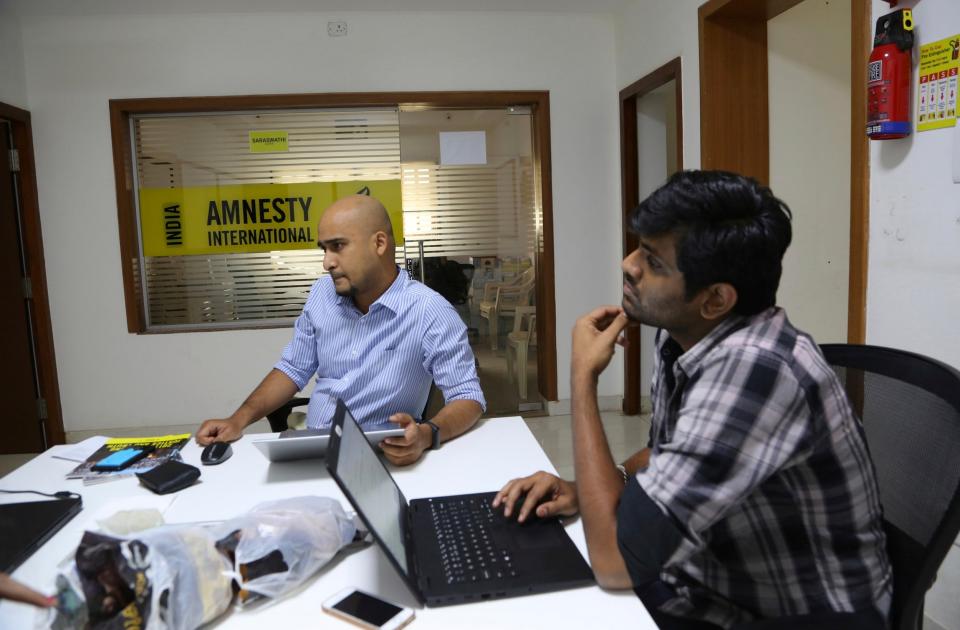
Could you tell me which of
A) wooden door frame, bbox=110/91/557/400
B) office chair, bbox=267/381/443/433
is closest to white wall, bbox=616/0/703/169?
wooden door frame, bbox=110/91/557/400

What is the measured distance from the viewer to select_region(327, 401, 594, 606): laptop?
3.12 ft

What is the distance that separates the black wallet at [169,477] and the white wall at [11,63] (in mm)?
3393

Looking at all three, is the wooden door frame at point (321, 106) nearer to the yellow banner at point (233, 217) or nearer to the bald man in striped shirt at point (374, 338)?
the yellow banner at point (233, 217)

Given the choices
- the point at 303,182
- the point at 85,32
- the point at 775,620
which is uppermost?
the point at 85,32

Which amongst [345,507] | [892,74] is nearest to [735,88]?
[892,74]

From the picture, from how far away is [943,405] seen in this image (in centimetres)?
93

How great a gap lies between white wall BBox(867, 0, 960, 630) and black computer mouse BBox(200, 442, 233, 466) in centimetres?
194

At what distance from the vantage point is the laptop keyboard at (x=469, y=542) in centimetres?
103

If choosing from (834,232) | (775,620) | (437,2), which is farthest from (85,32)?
(775,620)

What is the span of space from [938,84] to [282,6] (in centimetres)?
346

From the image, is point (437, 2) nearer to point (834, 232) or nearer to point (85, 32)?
point (85, 32)

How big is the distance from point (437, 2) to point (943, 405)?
3767mm

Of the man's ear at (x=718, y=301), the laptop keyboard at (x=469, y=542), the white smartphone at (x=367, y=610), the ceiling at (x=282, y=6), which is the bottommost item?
the white smartphone at (x=367, y=610)

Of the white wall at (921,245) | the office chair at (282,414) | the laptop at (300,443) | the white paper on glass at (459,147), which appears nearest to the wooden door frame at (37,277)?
the white paper on glass at (459,147)
